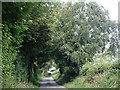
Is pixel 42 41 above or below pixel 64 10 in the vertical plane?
below

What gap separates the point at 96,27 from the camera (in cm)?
2775

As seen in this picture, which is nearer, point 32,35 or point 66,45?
point 32,35

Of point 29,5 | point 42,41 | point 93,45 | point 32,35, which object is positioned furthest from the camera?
point 93,45

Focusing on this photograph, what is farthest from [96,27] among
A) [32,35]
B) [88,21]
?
[32,35]

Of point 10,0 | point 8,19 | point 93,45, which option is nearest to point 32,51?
point 93,45

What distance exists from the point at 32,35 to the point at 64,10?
6.64 meters

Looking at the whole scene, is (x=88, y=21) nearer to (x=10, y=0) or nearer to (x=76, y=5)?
(x=76, y=5)

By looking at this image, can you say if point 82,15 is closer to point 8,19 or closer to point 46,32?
point 46,32

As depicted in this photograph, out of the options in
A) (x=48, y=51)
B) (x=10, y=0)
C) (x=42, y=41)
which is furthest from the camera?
(x=48, y=51)

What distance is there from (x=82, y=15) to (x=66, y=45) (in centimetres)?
344

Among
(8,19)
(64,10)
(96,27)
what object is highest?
(64,10)

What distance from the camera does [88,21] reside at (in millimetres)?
27625

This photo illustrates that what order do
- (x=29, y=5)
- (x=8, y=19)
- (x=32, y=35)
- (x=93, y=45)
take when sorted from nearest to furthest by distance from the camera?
(x=29, y=5) → (x=8, y=19) → (x=32, y=35) → (x=93, y=45)

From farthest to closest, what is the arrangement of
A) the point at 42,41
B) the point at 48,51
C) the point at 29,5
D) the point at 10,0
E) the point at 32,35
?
1. the point at 48,51
2. the point at 42,41
3. the point at 32,35
4. the point at 29,5
5. the point at 10,0
